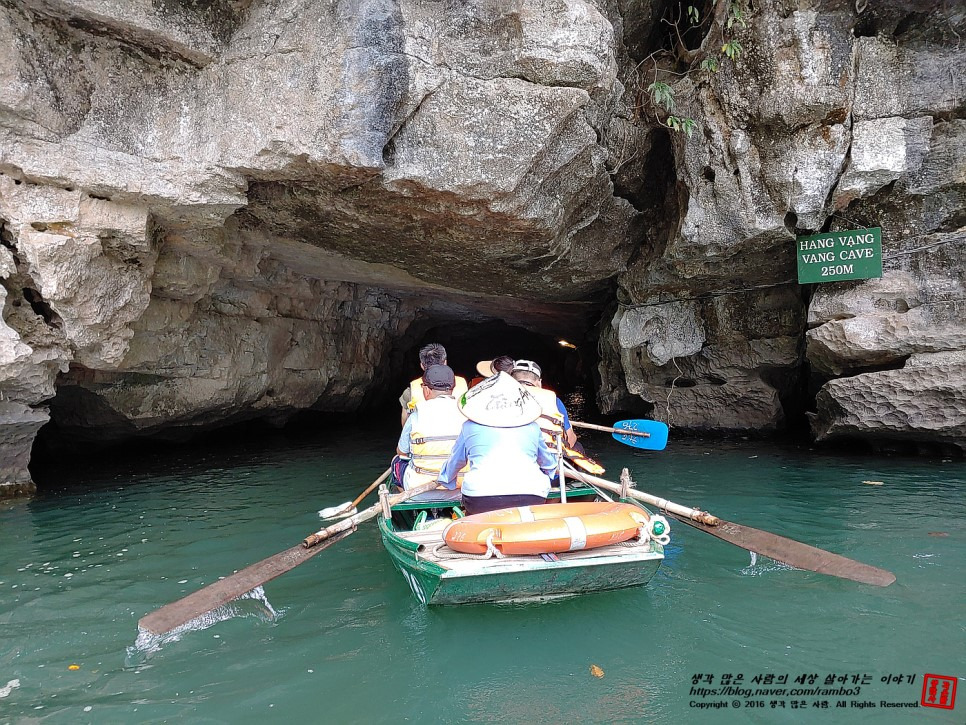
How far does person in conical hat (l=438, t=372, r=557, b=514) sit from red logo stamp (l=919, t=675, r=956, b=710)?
2180 millimetres

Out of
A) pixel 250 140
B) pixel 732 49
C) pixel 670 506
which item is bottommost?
pixel 670 506

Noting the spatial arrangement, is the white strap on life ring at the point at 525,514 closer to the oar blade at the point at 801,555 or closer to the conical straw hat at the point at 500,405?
the conical straw hat at the point at 500,405

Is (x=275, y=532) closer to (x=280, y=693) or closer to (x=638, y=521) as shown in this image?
(x=280, y=693)

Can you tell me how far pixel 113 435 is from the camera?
1028cm

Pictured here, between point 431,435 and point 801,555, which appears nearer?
point 801,555

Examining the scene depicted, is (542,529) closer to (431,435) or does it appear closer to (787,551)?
(787,551)

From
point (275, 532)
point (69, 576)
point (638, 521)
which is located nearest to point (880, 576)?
point (638, 521)

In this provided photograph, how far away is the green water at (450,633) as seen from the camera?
2.79m

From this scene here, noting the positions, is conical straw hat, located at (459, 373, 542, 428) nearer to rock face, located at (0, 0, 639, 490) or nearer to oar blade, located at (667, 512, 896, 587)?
oar blade, located at (667, 512, 896, 587)

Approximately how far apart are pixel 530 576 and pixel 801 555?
5.51ft

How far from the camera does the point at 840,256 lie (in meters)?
7.70

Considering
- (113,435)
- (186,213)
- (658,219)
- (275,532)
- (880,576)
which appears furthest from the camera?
(113,435)

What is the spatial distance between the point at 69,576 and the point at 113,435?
6.57 meters

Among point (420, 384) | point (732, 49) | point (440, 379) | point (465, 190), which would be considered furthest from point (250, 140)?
point (732, 49)
